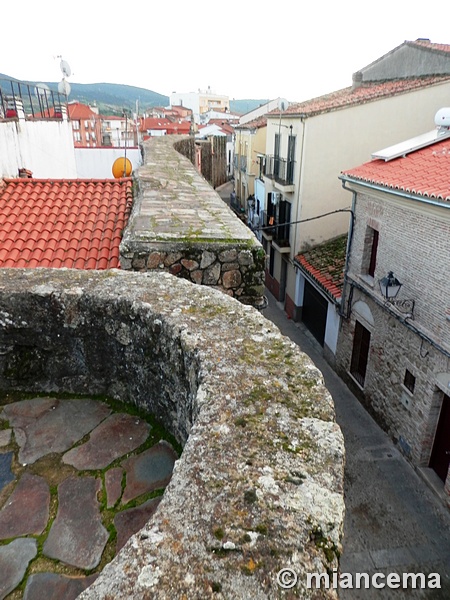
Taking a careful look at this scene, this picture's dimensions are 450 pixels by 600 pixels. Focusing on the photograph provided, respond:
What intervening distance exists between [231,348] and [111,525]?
100cm

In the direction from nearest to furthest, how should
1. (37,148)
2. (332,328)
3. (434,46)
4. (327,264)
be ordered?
(37,148), (332,328), (434,46), (327,264)

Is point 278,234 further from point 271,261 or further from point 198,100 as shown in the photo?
point 198,100

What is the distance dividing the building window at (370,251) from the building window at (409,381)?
2817 millimetres

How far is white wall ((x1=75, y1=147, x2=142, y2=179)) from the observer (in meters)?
18.5

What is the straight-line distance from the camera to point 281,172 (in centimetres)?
1811

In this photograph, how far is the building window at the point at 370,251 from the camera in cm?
1127

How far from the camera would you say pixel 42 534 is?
1940 mm

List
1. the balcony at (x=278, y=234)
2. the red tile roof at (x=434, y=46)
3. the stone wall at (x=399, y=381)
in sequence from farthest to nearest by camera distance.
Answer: the balcony at (x=278, y=234) < the red tile roof at (x=434, y=46) < the stone wall at (x=399, y=381)

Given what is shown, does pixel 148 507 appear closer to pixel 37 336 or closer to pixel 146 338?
pixel 146 338

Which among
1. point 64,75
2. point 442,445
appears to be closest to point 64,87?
point 64,75

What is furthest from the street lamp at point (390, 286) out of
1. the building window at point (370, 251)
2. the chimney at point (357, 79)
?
the chimney at point (357, 79)

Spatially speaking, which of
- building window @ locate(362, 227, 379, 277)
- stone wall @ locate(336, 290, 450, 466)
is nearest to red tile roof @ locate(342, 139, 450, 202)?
building window @ locate(362, 227, 379, 277)

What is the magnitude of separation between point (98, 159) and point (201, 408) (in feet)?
61.2

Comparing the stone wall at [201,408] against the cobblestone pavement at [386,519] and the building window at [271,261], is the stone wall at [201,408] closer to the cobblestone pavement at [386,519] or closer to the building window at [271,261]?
the cobblestone pavement at [386,519]
